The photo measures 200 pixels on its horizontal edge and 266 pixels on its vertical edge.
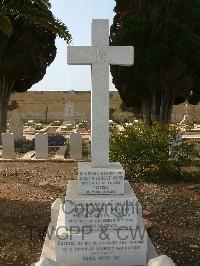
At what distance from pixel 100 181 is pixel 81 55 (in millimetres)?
1430

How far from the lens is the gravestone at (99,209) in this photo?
4102 millimetres

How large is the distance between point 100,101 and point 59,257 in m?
1.73

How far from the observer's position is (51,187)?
26.5 ft

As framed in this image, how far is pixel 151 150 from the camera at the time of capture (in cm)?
854

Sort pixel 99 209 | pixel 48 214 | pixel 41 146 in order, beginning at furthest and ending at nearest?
1. pixel 41 146
2. pixel 48 214
3. pixel 99 209

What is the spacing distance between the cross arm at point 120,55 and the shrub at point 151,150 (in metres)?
4.08

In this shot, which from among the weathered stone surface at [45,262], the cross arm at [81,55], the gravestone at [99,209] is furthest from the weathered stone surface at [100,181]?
the cross arm at [81,55]

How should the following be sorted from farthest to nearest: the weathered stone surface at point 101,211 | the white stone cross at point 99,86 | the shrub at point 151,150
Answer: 1. the shrub at point 151,150
2. the white stone cross at point 99,86
3. the weathered stone surface at point 101,211

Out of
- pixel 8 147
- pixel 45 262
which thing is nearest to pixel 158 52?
pixel 8 147

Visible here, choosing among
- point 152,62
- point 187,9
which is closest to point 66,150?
point 152,62

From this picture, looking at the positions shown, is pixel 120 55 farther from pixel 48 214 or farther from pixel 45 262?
pixel 48 214

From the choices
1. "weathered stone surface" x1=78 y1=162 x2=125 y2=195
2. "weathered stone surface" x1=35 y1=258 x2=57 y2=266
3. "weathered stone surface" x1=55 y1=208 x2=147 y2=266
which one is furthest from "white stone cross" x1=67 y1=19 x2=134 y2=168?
"weathered stone surface" x1=35 y1=258 x2=57 y2=266

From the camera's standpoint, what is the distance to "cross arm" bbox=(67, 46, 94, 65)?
14.9ft

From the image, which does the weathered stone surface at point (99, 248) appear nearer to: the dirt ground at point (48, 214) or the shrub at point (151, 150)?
the dirt ground at point (48, 214)
